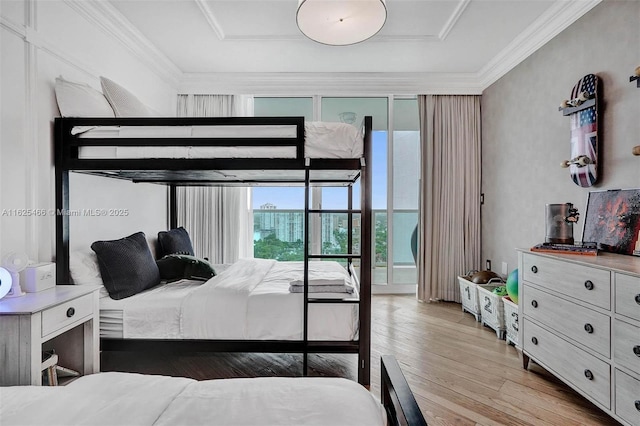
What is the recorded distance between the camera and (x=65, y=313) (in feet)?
5.70

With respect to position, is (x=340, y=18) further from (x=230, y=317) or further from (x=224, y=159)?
(x=230, y=317)

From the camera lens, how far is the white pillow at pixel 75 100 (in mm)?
2238

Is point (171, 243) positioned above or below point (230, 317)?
above

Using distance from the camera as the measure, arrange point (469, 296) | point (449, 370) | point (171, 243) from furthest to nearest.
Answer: point (469, 296), point (171, 243), point (449, 370)

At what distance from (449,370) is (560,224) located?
1253mm

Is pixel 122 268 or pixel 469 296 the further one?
pixel 469 296

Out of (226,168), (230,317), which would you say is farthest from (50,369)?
(226,168)

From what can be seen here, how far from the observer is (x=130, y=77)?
3203 mm

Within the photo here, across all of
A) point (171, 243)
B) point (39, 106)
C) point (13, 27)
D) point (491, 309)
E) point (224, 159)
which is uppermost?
point (13, 27)

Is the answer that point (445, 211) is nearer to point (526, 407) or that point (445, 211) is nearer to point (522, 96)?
point (522, 96)

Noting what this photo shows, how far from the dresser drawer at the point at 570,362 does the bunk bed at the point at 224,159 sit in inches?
44.0

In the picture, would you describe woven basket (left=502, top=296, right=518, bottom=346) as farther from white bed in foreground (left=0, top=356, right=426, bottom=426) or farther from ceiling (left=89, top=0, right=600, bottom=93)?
ceiling (left=89, top=0, right=600, bottom=93)

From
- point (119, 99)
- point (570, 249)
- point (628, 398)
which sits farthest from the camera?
point (119, 99)

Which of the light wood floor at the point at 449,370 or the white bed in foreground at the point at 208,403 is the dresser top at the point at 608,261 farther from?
the white bed in foreground at the point at 208,403
